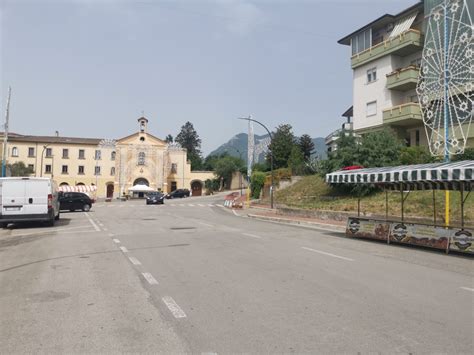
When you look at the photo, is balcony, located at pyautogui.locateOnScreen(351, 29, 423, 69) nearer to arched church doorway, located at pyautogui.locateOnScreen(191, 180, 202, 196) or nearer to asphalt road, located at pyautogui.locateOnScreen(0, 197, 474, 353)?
asphalt road, located at pyautogui.locateOnScreen(0, 197, 474, 353)

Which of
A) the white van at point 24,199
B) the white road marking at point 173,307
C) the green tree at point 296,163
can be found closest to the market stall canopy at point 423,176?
the white road marking at point 173,307

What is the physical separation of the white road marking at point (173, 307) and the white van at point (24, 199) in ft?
47.7

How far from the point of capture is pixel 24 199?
1869cm

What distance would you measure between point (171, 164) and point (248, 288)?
82.9 metres

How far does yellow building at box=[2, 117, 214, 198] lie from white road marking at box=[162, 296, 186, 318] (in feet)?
254

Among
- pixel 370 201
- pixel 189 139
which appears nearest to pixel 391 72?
pixel 370 201

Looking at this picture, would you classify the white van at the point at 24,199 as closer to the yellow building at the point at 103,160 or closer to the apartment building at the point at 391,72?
the apartment building at the point at 391,72

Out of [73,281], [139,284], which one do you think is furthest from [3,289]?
[139,284]

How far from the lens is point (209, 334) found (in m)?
4.84

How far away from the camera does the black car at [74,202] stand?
112 feet

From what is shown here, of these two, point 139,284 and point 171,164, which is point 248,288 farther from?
point 171,164

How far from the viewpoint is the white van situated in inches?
728

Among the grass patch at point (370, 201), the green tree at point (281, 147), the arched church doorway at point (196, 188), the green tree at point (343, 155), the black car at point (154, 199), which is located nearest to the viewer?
the grass patch at point (370, 201)

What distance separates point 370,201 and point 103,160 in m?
70.1
